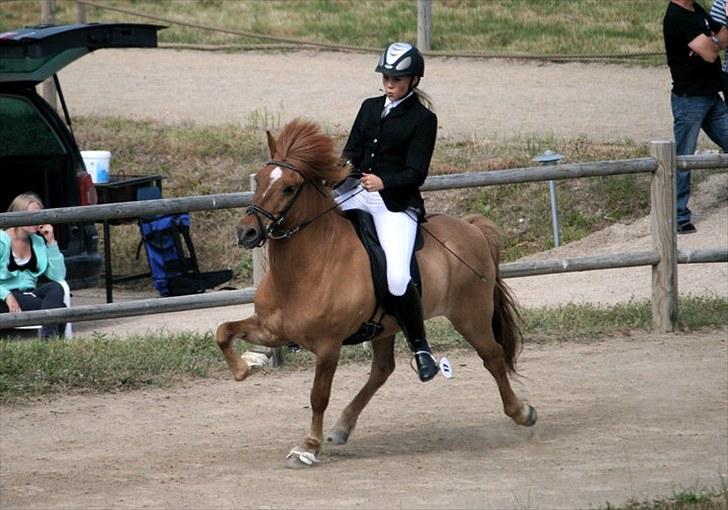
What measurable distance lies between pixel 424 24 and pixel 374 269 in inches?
440

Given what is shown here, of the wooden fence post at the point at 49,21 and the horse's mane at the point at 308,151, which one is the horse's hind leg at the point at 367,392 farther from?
the wooden fence post at the point at 49,21

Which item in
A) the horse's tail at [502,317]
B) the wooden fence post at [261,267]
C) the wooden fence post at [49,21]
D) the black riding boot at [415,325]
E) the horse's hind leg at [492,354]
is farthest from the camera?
the wooden fence post at [49,21]

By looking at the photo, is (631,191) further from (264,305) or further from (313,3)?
(313,3)

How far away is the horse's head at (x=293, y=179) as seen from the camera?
23.2 ft

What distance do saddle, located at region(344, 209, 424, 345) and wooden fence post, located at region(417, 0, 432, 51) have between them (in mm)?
10464

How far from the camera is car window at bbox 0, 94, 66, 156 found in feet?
39.9

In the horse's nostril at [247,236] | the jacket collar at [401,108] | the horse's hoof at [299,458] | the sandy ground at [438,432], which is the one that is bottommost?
the sandy ground at [438,432]

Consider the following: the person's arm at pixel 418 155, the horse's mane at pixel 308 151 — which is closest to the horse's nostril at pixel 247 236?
the horse's mane at pixel 308 151

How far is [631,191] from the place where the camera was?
46.6 ft

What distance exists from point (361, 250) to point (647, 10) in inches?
533

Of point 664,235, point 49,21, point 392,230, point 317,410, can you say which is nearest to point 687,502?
point 317,410

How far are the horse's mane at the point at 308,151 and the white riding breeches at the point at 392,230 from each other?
1.10ft

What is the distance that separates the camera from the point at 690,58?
12461 millimetres

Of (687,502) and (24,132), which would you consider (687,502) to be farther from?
(24,132)
